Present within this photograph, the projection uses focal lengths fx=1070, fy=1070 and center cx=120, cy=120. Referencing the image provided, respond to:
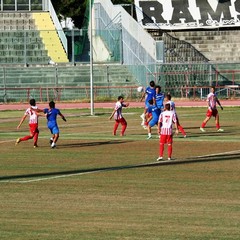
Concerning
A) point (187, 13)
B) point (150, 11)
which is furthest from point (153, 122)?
point (187, 13)

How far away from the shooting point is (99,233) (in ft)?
Answer: 53.7

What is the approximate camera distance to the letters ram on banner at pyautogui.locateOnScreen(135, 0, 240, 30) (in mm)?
80938

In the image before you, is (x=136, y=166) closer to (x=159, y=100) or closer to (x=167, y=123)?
(x=167, y=123)

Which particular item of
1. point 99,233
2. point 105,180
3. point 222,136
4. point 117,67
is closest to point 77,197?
point 105,180

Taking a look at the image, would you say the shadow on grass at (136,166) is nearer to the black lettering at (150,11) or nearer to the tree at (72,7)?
the black lettering at (150,11)

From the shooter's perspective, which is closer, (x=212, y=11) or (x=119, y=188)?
(x=119, y=188)

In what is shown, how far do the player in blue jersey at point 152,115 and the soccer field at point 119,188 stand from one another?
0.57 metres

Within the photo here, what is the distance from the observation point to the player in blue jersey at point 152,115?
38406 millimetres

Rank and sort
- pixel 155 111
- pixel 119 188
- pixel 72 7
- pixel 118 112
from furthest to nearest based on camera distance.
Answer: pixel 72 7 → pixel 155 111 → pixel 118 112 → pixel 119 188

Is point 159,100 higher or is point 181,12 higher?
point 181,12

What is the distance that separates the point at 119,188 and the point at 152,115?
16.8m

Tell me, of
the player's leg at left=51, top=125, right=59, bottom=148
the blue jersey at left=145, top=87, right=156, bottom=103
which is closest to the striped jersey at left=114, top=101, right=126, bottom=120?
the blue jersey at left=145, top=87, right=156, bottom=103

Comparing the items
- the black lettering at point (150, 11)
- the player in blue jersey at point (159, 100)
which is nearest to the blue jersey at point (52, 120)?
the player in blue jersey at point (159, 100)

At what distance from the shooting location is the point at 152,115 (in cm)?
3953
